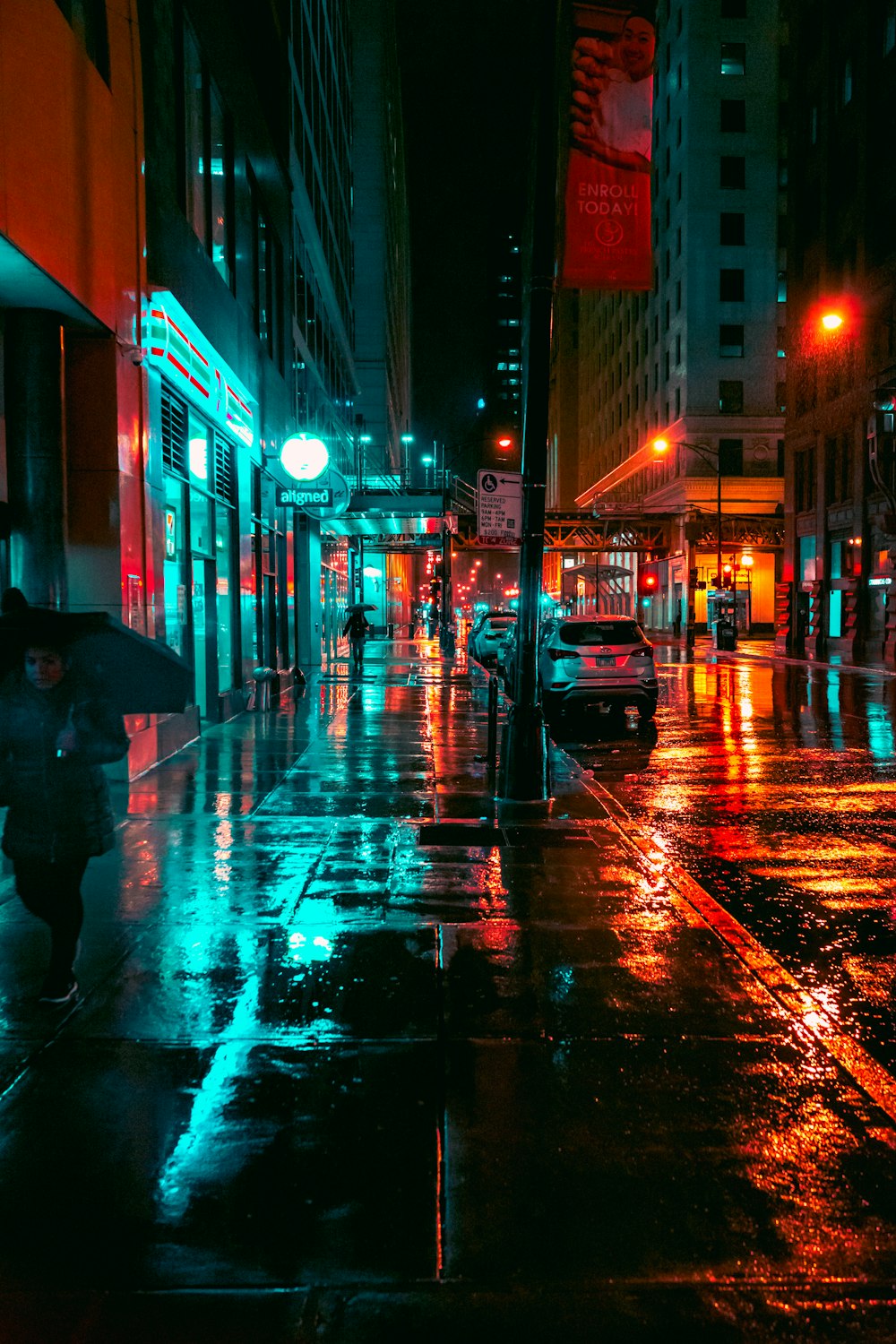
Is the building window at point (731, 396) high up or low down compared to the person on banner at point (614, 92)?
up

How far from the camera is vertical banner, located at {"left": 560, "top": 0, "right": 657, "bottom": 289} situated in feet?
29.7

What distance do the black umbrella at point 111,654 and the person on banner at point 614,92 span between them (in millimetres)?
6726

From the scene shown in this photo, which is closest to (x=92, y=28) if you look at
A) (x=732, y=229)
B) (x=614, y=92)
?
(x=614, y=92)

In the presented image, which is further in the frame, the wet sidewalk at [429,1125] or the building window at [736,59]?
the building window at [736,59]

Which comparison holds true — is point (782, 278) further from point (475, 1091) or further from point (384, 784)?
point (475, 1091)

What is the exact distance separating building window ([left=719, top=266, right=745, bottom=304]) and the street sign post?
2472 inches

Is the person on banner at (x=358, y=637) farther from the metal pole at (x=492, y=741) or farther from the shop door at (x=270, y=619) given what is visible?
the metal pole at (x=492, y=741)

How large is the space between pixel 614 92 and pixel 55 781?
7858 mm

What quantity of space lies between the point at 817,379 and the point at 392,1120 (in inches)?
1940

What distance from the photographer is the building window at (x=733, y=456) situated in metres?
65.6

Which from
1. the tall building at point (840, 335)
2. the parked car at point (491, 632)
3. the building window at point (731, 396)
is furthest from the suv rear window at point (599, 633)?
the building window at point (731, 396)

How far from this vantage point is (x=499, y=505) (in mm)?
10016

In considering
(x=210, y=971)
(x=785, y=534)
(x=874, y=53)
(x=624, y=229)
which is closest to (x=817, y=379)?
(x=785, y=534)

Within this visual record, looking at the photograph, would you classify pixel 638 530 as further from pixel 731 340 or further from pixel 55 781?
pixel 55 781
